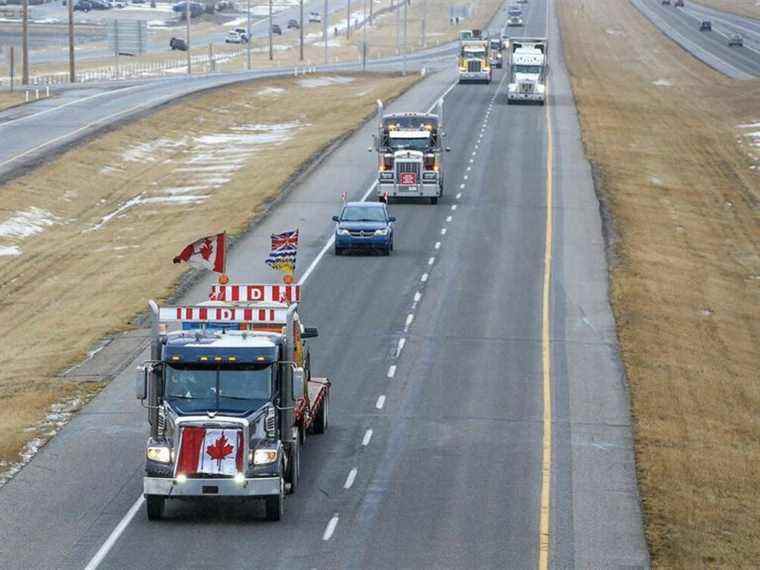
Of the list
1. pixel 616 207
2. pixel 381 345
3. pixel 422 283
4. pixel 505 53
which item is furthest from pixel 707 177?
pixel 505 53

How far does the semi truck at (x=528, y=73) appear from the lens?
106 m

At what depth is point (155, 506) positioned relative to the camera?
25750 mm

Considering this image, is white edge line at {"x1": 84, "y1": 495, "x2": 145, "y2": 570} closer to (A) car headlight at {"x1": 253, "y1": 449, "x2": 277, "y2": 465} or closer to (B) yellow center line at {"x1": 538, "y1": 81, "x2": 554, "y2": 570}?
(A) car headlight at {"x1": 253, "y1": 449, "x2": 277, "y2": 465}

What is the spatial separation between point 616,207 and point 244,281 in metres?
22.4

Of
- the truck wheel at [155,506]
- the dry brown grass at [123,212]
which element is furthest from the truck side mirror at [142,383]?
the dry brown grass at [123,212]

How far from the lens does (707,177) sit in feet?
272

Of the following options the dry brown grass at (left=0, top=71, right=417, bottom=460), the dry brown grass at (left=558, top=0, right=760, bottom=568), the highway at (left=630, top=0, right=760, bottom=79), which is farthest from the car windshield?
the highway at (left=630, top=0, right=760, bottom=79)

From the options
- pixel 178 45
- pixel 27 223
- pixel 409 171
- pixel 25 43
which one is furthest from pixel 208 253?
pixel 178 45

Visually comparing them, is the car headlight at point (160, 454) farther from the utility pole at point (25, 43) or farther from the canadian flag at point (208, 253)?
the utility pole at point (25, 43)

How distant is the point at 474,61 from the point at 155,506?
9981cm

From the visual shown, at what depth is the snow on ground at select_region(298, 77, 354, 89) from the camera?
13407cm

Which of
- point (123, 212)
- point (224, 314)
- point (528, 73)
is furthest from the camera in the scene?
point (528, 73)

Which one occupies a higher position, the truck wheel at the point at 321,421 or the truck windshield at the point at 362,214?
the truck windshield at the point at 362,214

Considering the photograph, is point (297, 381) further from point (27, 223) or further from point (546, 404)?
point (27, 223)
